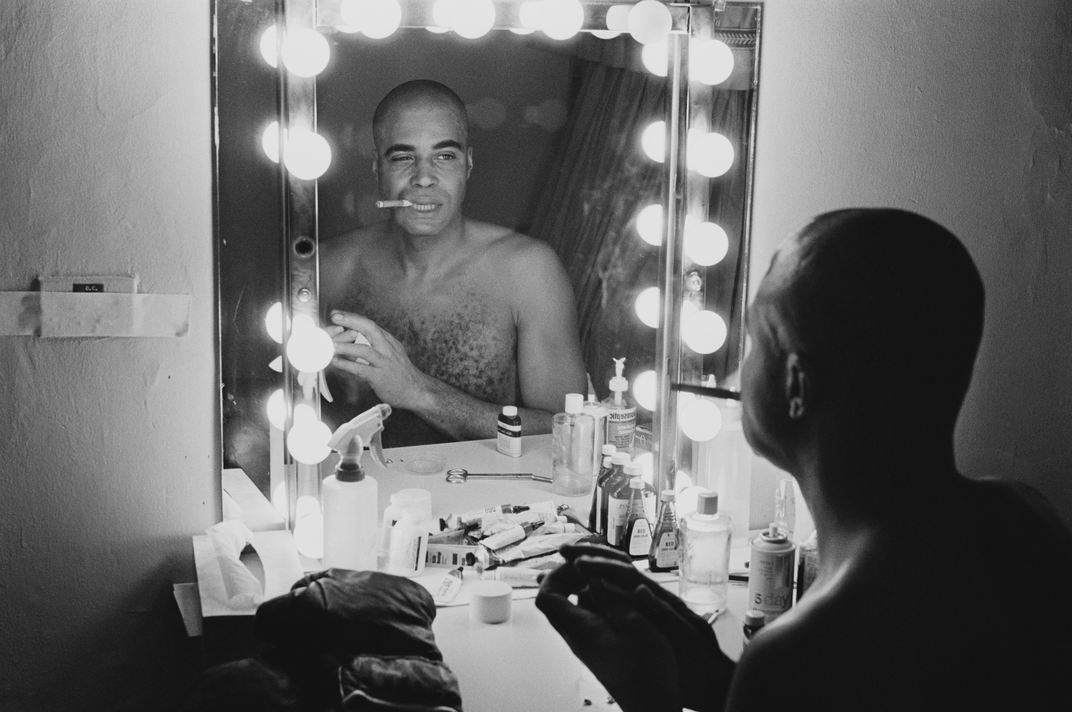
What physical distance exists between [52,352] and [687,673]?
90 cm

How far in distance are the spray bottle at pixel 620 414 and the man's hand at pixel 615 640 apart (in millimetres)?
600

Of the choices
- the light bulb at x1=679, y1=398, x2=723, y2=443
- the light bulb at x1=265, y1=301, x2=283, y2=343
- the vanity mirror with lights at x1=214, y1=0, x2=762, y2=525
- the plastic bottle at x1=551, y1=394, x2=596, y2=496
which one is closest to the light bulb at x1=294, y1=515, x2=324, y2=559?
the vanity mirror with lights at x1=214, y1=0, x2=762, y2=525

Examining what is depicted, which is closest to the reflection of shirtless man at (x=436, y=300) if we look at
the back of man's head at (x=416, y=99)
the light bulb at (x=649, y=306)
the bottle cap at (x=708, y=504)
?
the back of man's head at (x=416, y=99)

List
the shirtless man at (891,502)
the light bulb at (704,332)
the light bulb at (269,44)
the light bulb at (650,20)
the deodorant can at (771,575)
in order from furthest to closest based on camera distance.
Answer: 1. the light bulb at (704,332)
2. the light bulb at (650,20)
3. the light bulb at (269,44)
4. the deodorant can at (771,575)
5. the shirtless man at (891,502)

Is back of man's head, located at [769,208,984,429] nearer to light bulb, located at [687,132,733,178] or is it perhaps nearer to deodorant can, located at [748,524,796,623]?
deodorant can, located at [748,524,796,623]

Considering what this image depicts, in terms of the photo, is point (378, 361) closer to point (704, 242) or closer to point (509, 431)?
point (509, 431)

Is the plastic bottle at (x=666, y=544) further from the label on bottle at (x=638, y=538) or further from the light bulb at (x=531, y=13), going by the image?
the light bulb at (x=531, y=13)

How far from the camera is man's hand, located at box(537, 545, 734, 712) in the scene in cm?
97

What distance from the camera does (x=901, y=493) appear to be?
0.79m

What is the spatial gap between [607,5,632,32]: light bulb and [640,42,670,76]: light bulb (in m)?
0.05

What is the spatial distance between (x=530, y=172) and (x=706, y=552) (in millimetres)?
598

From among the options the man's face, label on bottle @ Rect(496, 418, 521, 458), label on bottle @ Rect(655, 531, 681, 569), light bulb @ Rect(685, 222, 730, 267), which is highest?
the man's face

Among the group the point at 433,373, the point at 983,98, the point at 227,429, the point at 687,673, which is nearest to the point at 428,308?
the point at 433,373

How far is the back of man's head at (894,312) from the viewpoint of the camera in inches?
30.1
